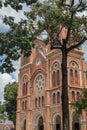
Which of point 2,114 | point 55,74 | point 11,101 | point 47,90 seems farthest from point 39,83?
point 2,114

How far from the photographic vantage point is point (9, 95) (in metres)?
64.5

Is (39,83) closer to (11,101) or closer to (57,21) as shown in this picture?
(11,101)

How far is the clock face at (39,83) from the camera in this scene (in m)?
50.4

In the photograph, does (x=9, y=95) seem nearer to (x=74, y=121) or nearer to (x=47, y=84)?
(x=47, y=84)

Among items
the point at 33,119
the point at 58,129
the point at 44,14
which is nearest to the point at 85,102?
the point at 44,14

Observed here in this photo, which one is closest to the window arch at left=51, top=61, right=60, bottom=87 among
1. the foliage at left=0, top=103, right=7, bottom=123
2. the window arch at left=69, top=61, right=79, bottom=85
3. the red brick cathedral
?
the red brick cathedral

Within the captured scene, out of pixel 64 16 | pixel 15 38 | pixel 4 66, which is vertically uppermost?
pixel 64 16

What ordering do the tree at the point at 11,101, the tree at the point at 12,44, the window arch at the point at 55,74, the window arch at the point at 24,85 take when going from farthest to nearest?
the tree at the point at 11,101 → the window arch at the point at 24,85 → the window arch at the point at 55,74 → the tree at the point at 12,44

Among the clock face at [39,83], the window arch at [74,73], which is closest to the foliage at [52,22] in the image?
the window arch at [74,73]

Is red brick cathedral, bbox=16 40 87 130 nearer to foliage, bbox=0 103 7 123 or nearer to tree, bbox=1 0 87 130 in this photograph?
foliage, bbox=0 103 7 123

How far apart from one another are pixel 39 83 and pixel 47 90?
3.90m

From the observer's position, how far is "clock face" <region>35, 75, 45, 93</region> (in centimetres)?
5038

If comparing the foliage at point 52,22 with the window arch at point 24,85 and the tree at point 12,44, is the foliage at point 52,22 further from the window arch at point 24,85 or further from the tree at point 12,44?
the window arch at point 24,85

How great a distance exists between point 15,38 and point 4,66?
1.78 metres
